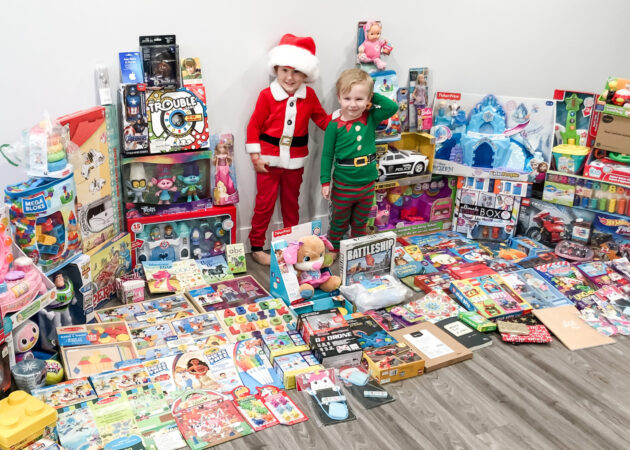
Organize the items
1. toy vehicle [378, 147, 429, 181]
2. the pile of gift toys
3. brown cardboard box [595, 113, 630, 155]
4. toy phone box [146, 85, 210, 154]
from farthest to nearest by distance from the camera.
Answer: toy vehicle [378, 147, 429, 181] < brown cardboard box [595, 113, 630, 155] < toy phone box [146, 85, 210, 154] < the pile of gift toys

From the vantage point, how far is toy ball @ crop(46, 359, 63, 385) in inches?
109

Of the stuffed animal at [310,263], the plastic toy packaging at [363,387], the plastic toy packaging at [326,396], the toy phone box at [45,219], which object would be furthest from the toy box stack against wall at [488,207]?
the toy phone box at [45,219]

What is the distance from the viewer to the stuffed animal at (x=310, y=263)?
3.48m

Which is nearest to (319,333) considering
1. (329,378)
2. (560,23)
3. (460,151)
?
(329,378)

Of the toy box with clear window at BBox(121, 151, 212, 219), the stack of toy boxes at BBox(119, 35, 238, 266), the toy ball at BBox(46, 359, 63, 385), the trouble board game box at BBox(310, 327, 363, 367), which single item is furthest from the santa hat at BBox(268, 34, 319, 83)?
the toy ball at BBox(46, 359, 63, 385)

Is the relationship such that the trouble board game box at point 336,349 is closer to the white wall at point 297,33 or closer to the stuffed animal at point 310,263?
the stuffed animal at point 310,263

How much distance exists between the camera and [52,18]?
3.23 m

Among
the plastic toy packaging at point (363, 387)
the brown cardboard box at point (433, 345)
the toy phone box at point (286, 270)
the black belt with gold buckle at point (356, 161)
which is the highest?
the black belt with gold buckle at point (356, 161)

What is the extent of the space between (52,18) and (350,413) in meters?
2.35

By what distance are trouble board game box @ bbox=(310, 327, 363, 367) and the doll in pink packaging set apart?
1805 mm

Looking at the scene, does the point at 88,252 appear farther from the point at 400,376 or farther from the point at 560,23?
the point at 560,23

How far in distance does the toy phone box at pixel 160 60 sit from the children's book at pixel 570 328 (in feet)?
7.65

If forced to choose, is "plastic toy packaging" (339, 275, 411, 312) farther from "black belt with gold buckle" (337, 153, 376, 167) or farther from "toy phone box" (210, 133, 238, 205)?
"toy phone box" (210, 133, 238, 205)

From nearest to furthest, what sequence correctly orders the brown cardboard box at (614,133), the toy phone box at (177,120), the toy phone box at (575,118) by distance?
the toy phone box at (177,120)
the brown cardboard box at (614,133)
the toy phone box at (575,118)
